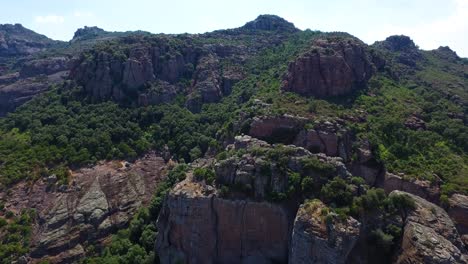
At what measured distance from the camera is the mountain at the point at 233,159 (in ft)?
202

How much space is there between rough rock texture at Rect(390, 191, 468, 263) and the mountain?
0.25 metres

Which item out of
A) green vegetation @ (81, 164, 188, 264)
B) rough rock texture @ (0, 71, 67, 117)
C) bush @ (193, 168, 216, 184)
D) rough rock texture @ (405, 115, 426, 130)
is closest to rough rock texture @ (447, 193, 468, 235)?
rough rock texture @ (405, 115, 426, 130)

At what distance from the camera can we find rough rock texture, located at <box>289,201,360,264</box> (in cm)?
5416

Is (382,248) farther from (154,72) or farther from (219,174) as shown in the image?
(154,72)

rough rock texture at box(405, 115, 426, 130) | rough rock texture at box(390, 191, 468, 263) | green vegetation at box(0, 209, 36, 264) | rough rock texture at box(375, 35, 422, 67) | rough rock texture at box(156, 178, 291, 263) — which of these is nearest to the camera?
rough rock texture at box(390, 191, 468, 263)

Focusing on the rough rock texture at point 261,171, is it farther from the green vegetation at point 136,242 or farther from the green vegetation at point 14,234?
the green vegetation at point 14,234

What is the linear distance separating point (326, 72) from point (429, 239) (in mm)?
55526

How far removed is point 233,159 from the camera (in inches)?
2699

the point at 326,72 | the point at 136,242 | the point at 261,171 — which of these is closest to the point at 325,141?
the point at 261,171

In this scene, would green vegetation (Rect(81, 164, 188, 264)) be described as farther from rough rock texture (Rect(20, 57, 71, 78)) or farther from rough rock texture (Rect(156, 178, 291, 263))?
rough rock texture (Rect(20, 57, 71, 78))

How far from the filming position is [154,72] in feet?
455

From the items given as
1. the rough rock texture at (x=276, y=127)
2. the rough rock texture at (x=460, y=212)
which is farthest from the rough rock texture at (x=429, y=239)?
the rough rock texture at (x=276, y=127)

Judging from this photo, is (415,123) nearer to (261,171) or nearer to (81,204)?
(261,171)

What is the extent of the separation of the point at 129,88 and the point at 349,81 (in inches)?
2564
